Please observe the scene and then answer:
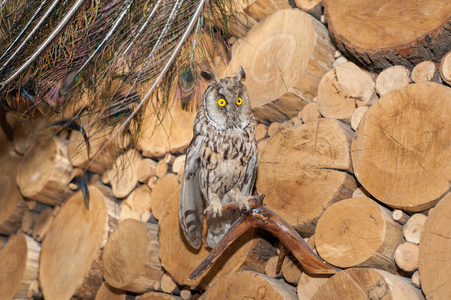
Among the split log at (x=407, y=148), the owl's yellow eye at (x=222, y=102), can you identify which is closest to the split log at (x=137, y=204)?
the owl's yellow eye at (x=222, y=102)

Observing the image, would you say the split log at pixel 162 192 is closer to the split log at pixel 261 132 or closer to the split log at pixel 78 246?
the split log at pixel 78 246

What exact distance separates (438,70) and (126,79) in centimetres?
117

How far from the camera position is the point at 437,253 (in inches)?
53.3

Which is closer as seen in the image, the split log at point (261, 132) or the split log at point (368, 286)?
the split log at point (368, 286)

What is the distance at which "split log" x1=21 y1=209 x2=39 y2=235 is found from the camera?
9.82 ft

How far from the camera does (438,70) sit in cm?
159

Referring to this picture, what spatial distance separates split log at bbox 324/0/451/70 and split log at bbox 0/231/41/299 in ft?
6.91

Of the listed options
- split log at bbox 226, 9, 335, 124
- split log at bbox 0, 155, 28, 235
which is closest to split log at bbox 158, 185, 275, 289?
split log at bbox 226, 9, 335, 124

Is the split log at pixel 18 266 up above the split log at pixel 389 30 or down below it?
below

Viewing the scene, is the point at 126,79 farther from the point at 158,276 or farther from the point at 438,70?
the point at 438,70

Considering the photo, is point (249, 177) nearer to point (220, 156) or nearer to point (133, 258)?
point (220, 156)

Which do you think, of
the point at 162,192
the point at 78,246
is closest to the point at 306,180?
the point at 162,192

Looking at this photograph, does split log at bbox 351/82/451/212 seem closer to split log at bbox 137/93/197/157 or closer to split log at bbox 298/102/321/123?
split log at bbox 298/102/321/123

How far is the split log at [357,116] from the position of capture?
1.78 metres
